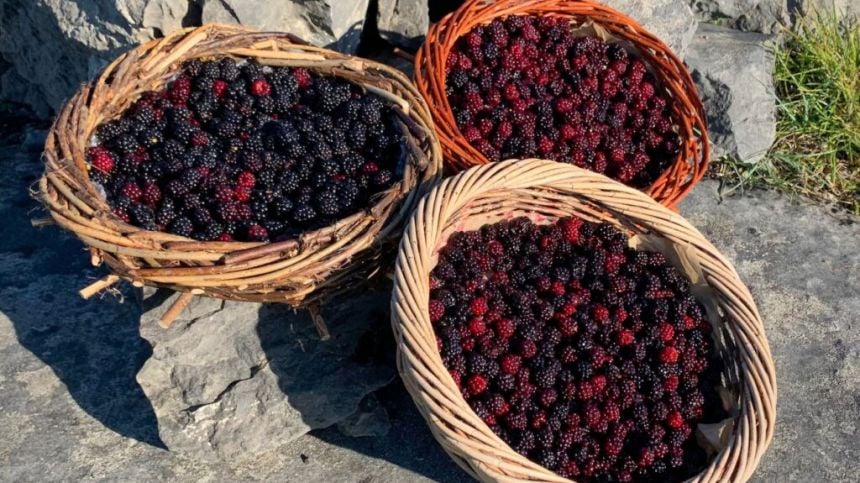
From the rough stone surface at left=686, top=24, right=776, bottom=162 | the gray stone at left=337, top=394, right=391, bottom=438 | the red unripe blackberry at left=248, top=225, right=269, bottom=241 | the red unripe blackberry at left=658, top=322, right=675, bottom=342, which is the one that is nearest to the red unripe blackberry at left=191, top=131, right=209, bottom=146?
the red unripe blackberry at left=248, top=225, right=269, bottom=241

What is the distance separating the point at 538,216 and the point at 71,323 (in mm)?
1768

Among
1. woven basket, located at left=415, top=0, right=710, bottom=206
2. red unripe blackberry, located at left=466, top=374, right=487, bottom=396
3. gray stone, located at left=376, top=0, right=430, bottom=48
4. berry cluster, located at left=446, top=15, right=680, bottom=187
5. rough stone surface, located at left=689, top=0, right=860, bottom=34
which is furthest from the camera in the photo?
rough stone surface, located at left=689, top=0, right=860, bottom=34

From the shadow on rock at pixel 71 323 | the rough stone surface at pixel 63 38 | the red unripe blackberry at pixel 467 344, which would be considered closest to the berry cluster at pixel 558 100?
the red unripe blackberry at pixel 467 344

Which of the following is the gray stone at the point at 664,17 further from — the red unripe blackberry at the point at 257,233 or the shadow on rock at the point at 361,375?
the red unripe blackberry at the point at 257,233

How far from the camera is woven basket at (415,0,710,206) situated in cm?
347

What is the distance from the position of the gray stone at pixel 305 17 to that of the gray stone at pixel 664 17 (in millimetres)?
1183

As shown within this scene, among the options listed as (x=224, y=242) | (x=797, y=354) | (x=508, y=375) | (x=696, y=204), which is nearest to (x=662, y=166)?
(x=696, y=204)

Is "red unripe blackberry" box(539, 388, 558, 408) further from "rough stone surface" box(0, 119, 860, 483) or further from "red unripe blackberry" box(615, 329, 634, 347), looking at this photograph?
"rough stone surface" box(0, 119, 860, 483)

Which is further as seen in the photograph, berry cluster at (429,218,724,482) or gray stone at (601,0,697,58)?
gray stone at (601,0,697,58)

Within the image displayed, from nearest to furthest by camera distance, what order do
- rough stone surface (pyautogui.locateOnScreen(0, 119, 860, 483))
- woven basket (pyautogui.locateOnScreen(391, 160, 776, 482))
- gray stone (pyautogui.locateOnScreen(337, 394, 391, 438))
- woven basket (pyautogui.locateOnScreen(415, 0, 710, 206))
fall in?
woven basket (pyautogui.locateOnScreen(391, 160, 776, 482)) → rough stone surface (pyautogui.locateOnScreen(0, 119, 860, 483)) → gray stone (pyautogui.locateOnScreen(337, 394, 391, 438)) → woven basket (pyautogui.locateOnScreen(415, 0, 710, 206))

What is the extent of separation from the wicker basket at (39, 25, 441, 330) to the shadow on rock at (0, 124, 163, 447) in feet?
1.64

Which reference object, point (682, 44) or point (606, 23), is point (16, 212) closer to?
point (606, 23)

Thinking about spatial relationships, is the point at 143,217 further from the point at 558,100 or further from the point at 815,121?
the point at 815,121

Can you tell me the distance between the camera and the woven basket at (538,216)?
2668 mm
